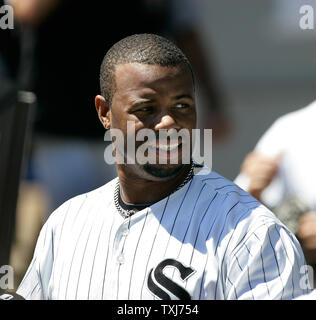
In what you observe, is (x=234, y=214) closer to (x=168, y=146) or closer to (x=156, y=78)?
(x=168, y=146)

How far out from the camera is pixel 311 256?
3.05 m

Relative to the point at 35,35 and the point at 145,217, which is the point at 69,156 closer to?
the point at 35,35

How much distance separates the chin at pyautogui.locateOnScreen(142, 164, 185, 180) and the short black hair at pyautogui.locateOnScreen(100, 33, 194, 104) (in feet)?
0.93

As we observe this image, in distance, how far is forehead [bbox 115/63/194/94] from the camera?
229 cm

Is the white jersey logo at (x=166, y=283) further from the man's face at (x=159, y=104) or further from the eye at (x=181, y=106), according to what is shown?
the eye at (x=181, y=106)

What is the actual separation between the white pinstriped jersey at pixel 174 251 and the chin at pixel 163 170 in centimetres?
9

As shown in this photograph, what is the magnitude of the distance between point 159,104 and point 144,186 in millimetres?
319

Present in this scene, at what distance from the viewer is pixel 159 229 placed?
240 centimetres

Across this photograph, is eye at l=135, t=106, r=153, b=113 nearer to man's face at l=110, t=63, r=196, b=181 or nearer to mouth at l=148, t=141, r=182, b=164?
man's face at l=110, t=63, r=196, b=181

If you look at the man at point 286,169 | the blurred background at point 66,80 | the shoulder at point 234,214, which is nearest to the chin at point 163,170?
the shoulder at point 234,214

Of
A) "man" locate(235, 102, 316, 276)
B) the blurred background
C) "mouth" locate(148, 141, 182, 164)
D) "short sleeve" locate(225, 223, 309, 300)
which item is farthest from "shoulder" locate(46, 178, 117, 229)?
the blurred background

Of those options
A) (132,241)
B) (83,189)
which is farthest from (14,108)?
(132,241)

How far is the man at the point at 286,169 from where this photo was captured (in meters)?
3.26

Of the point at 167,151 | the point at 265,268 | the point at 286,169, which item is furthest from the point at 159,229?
the point at 286,169
